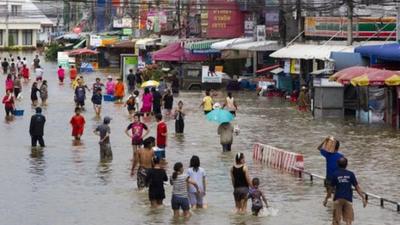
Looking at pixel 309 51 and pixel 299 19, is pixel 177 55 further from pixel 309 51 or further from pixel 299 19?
pixel 309 51

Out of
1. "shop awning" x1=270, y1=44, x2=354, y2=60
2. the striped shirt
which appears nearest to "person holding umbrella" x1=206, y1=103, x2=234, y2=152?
the striped shirt

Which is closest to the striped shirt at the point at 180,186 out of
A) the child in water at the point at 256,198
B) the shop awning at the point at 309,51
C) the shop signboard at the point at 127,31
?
the child in water at the point at 256,198

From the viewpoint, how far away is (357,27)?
4816 centimetres

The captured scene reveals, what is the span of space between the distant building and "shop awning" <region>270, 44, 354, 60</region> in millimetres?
74859

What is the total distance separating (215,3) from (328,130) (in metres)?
34.4

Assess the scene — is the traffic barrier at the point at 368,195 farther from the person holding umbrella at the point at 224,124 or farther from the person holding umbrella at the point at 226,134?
the person holding umbrella at the point at 226,134

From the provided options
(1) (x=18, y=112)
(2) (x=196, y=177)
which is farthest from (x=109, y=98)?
(2) (x=196, y=177)

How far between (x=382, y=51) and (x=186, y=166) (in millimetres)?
13214

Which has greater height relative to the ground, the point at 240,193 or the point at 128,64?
the point at 128,64

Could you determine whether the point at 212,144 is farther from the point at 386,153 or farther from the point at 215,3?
the point at 215,3

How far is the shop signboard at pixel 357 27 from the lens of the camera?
46.6 metres

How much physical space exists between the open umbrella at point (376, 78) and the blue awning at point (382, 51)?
5.93ft

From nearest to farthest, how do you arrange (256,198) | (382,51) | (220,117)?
(256,198) → (220,117) → (382,51)

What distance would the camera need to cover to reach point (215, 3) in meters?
68.6
